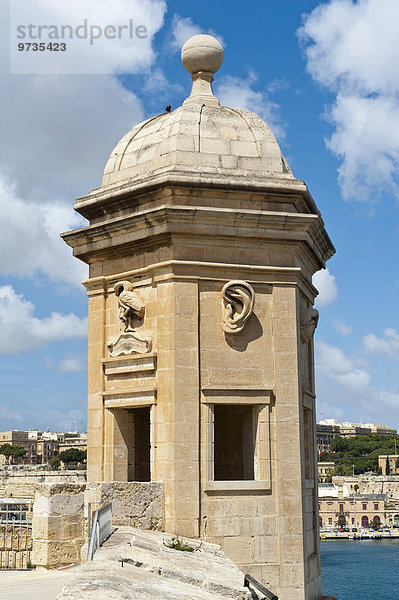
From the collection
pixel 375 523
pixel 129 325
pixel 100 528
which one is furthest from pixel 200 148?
pixel 375 523

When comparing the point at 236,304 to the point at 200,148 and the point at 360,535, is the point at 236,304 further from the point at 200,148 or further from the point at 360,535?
the point at 360,535

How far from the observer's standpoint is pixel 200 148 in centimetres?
1063

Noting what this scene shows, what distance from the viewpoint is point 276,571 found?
9.95 meters

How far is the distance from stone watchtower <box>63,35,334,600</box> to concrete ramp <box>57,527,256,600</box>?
998 millimetres

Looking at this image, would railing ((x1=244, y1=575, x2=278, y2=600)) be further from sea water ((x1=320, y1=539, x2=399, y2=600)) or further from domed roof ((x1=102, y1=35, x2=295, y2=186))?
sea water ((x1=320, y1=539, x2=399, y2=600))

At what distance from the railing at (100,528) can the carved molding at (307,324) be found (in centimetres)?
401

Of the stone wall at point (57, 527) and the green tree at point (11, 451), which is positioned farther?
the green tree at point (11, 451)

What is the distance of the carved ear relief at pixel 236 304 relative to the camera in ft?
33.7

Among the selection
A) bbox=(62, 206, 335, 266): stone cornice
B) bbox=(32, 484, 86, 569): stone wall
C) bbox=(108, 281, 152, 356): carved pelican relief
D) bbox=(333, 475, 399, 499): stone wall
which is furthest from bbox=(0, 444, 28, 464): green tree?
bbox=(32, 484, 86, 569): stone wall

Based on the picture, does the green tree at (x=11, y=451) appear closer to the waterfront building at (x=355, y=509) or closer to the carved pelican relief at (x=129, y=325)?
the waterfront building at (x=355, y=509)

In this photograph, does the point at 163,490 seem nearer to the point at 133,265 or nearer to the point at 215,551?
the point at 215,551

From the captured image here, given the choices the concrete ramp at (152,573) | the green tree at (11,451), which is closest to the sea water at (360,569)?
the green tree at (11,451)

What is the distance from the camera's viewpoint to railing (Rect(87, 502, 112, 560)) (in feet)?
21.2

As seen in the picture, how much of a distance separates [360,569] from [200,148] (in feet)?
327
